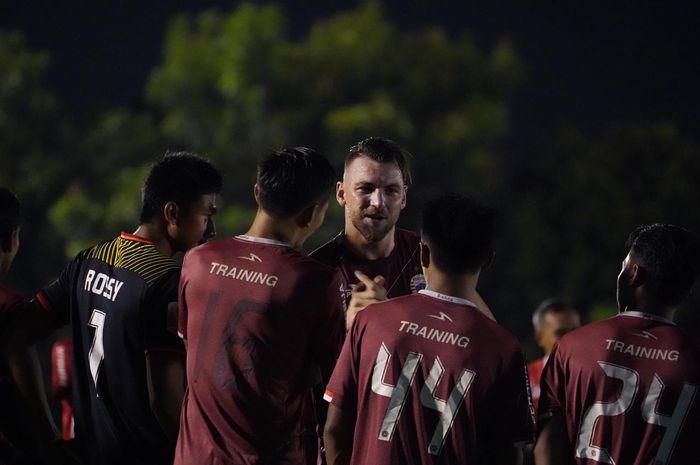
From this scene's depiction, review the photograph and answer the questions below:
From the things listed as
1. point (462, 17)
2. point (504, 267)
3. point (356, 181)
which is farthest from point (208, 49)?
point (356, 181)

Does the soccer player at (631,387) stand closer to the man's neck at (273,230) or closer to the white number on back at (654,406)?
the white number on back at (654,406)

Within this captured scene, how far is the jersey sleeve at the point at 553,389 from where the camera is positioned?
361 centimetres

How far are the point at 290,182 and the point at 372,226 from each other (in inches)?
39.5

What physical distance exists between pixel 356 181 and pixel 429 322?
56.9 inches

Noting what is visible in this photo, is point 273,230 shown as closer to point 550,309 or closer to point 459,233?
point 459,233

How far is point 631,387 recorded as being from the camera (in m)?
3.50

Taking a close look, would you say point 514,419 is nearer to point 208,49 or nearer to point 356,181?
point 356,181

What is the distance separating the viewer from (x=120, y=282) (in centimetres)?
400

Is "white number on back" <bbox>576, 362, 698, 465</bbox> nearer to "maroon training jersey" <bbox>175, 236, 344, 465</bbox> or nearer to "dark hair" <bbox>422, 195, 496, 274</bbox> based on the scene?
"dark hair" <bbox>422, 195, 496, 274</bbox>

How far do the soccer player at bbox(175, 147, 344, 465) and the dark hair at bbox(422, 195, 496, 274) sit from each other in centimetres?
40

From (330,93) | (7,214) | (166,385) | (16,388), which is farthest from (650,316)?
(330,93)

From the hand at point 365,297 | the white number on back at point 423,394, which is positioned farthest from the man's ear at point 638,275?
the hand at point 365,297

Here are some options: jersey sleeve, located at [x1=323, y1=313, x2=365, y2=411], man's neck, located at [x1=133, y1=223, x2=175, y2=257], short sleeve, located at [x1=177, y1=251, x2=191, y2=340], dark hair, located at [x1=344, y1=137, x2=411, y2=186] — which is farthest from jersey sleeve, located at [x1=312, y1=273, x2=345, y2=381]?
dark hair, located at [x1=344, y1=137, x2=411, y2=186]

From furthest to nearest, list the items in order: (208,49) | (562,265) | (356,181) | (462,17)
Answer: (462,17) < (208,49) < (562,265) < (356,181)
